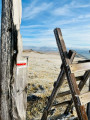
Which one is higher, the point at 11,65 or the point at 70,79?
the point at 11,65

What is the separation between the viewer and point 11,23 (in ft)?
7.92

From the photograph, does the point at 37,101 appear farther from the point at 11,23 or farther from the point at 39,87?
the point at 11,23

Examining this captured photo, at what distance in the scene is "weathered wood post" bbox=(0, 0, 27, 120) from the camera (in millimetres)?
2406

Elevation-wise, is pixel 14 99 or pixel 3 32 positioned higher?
pixel 3 32

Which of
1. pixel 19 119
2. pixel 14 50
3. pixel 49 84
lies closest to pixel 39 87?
pixel 49 84

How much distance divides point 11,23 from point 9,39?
25cm

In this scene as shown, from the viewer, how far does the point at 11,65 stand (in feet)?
8.20

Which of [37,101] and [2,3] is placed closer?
[2,3]

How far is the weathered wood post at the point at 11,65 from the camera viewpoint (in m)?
2.41

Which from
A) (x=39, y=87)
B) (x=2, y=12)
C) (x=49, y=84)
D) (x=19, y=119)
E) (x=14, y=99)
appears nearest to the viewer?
(x=2, y=12)

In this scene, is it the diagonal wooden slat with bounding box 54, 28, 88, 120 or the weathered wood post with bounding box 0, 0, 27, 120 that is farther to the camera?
the diagonal wooden slat with bounding box 54, 28, 88, 120

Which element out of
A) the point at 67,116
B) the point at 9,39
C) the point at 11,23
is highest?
the point at 11,23

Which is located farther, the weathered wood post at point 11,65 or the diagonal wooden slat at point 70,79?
the diagonal wooden slat at point 70,79

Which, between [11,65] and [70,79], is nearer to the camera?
[11,65]
